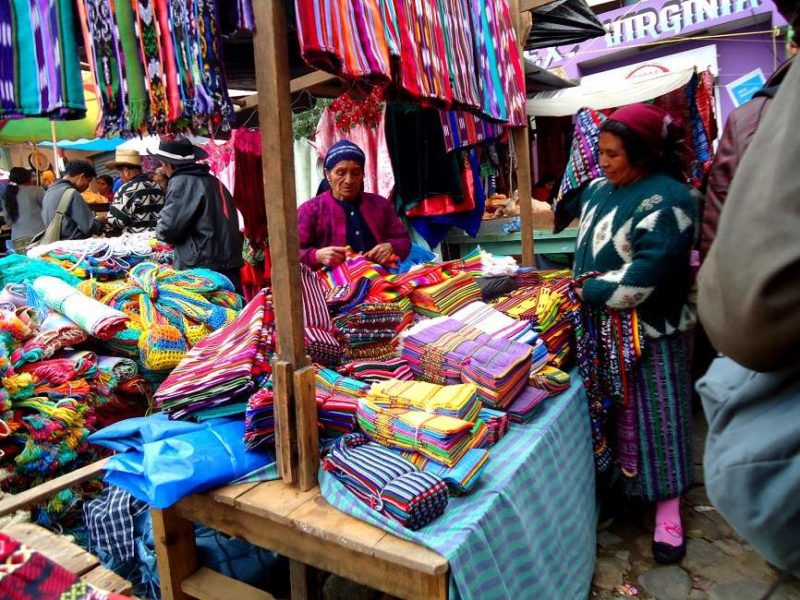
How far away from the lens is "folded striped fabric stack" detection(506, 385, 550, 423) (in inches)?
94.0

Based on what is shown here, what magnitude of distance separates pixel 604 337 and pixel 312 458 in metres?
1.60

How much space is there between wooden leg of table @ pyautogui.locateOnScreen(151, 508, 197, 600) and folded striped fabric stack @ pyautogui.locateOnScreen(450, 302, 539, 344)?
5.07 feet

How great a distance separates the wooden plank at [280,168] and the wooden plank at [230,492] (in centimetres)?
49

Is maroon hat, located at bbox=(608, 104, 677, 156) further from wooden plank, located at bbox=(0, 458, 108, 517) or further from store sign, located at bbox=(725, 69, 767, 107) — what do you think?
store sign, located at bbox=(725, 69, 767, 107)

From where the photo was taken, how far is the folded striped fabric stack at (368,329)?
2605 mm

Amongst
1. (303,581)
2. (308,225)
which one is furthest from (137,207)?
(303,581)

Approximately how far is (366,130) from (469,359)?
300cm

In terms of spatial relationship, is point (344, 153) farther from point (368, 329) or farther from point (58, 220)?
point (58, 220)

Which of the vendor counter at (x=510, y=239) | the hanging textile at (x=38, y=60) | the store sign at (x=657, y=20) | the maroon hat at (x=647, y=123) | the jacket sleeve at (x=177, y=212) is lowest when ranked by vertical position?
the vendor counter at (x=510, y=239)

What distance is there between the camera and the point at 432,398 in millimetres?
2139

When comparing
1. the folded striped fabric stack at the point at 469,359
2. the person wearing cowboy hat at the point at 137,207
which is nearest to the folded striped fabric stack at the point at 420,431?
the folded striped fabric stack at the point at 469,359

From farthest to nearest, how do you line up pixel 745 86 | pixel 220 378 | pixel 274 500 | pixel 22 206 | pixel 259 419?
pixel 745 86
pixel 22 206
pixel 220 378
pixel 259 419
pixel 274 500

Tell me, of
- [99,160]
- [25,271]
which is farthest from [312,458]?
[99,160]

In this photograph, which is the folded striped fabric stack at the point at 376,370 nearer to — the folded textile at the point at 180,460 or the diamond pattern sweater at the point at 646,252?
the folded textile at the point at 180,460
